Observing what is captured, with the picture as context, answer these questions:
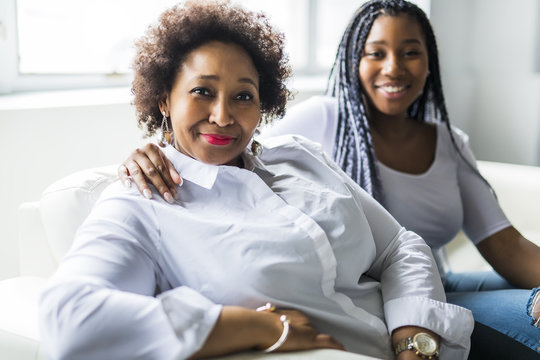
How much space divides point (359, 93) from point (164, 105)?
72cm

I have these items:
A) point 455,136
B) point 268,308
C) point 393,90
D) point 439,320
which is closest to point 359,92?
point 393,90

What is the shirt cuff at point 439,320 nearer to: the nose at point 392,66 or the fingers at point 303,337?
the fingers at point 303,337

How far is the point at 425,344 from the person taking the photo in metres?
1.27

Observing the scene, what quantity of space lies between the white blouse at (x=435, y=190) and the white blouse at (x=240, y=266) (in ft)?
1.14

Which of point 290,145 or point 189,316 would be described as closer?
point 189,316

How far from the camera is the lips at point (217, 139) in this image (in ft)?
4.31

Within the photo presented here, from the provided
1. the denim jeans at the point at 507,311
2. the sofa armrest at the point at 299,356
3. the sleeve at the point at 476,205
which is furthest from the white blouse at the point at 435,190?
the sofa armrest at the point at 299,356

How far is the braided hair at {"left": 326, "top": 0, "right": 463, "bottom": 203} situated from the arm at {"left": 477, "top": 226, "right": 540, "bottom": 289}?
30cm

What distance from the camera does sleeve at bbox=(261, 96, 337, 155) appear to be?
1872 millimetres

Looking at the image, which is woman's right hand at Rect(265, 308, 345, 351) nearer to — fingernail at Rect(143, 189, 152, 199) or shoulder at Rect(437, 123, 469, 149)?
fingernail at Rect(143, 189, 152, 199)

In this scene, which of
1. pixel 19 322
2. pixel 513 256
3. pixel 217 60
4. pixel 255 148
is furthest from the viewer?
pixel 513 256

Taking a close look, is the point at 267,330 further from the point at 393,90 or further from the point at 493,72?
the point at 493,72

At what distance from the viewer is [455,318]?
131 centimetres

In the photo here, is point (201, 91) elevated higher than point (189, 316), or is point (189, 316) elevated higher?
point (201, 91)
